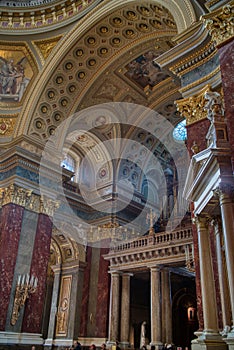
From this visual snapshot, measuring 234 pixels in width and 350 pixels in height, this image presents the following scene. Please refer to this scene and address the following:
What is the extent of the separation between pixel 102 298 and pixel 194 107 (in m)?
9.24

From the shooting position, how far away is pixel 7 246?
11.8m

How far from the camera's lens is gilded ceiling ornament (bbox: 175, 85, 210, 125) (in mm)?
8523

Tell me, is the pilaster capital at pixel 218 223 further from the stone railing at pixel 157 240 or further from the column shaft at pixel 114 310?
the column shaft at pixel 114 310

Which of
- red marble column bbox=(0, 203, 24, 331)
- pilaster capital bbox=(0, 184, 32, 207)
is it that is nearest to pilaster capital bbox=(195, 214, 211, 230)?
red marble column bbox=(0, 203, 24, 331)

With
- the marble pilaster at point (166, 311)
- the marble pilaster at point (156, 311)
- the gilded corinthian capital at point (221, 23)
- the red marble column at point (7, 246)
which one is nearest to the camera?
the gilded corinthian capital at point (221, 23)

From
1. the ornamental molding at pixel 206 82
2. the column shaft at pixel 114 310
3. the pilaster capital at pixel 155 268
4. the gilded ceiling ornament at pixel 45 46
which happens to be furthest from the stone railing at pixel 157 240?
the gilded ceiling ornament at pixel 45 46

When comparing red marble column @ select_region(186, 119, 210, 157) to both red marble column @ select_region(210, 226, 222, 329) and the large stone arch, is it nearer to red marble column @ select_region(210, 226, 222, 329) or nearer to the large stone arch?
red marble column @ select_region(210, 226, 222, 329)

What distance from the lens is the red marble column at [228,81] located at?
6188 mm

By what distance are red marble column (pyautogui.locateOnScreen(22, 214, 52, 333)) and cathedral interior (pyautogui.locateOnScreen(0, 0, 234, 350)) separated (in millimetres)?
43

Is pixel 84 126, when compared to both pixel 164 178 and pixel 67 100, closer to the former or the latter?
pixel 67 100

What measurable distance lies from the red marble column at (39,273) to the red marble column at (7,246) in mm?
788

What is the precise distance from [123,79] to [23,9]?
4.82 m

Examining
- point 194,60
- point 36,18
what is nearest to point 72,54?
point 36,18

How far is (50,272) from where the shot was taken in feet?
66.2
